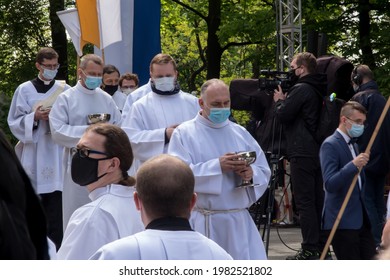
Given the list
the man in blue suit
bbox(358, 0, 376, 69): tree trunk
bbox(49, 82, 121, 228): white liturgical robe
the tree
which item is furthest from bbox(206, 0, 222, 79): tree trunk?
the man in blue suit

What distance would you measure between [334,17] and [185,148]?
21666 mm

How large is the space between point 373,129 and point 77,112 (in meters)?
3.36

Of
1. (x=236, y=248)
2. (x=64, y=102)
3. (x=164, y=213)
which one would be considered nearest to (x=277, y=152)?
(x=64, y=102)

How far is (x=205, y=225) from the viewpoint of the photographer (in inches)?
327

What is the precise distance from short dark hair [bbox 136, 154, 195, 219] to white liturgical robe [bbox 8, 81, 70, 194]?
768 centimetres

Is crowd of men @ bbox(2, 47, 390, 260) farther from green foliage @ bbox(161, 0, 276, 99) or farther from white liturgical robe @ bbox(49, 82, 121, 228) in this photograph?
green foliage @ bbox(161, 0, 276, 99)

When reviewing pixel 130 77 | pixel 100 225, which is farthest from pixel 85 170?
pixel 130 77

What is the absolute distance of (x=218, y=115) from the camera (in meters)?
8.34

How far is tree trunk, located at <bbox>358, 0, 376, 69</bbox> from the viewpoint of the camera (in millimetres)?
26766

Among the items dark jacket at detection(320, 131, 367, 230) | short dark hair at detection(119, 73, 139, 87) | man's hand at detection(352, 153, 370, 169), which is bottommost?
dark jacket at detection(320, 131, 367, 230)

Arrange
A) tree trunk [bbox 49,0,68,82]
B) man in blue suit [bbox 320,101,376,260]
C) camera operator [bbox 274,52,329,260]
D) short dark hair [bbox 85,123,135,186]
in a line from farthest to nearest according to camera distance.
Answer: tree trunk [bbox 49,0,68,82], camera operator [bbox 274,52,329,260], man in blue suit [bbox 320,101,376,260], short dark hair [bbox 85,123,135,186]

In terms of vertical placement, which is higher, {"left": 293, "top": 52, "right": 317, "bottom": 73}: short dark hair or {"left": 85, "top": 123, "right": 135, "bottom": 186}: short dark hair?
{"left": 293, "top": 52, "right": 317, "bottom": 73}: short dark hair

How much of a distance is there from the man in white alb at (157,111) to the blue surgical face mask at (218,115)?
1.54 m

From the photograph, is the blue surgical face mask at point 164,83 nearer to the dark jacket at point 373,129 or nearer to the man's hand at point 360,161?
the man's hand at point 360,161
